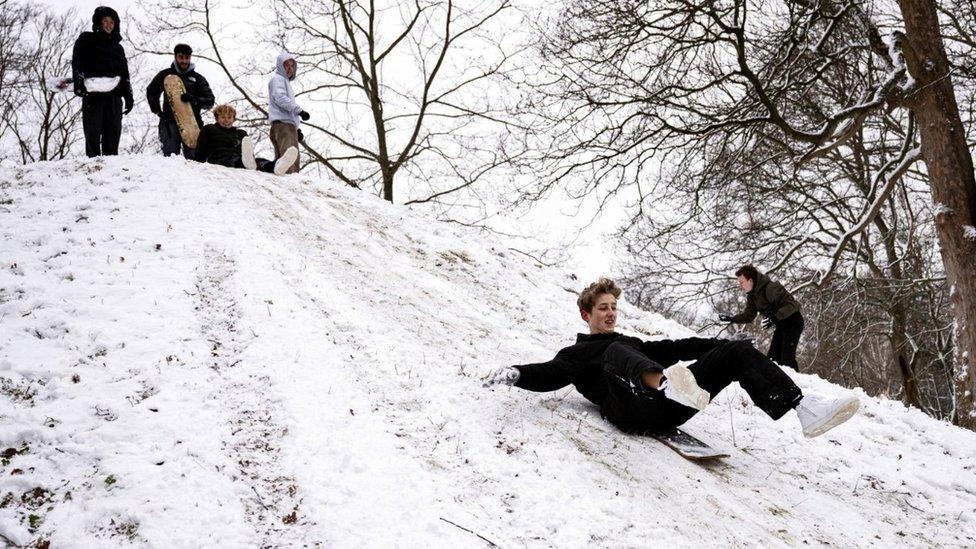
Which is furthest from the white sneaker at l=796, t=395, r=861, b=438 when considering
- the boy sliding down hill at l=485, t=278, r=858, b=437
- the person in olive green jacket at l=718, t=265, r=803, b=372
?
the person in olive green jacket at l=718, t=265, r=803, b=372

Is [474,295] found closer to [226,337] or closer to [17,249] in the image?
[226,337]

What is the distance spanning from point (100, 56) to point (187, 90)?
1.70m

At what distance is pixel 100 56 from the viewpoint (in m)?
8.30

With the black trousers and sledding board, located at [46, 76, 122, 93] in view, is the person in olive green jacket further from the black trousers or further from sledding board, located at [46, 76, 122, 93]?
sledding board, located at [46, 76, 122, 93]

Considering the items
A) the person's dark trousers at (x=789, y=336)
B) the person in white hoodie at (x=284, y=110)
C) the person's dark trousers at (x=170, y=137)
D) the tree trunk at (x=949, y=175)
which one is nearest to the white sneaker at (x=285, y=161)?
the person in white hoodie at (x=284, y=110)

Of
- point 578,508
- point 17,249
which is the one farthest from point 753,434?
point 17,249

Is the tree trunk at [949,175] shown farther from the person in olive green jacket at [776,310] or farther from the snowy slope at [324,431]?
the person in olive green jacket at [776,310]

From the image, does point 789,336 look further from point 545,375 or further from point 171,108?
point 171,108

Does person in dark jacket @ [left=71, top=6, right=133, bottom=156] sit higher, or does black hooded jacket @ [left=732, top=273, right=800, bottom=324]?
person in dark jacket @ [left=71, top=6, right=133, bottom=156]

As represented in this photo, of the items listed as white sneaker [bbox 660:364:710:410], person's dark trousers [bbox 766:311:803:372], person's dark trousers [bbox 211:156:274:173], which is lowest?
white sneaker [bbox 660:364:710:410]

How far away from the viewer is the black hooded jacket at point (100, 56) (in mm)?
8188

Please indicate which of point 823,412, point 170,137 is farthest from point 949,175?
point 170,137

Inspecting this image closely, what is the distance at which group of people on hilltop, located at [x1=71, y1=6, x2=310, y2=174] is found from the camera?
830 cm

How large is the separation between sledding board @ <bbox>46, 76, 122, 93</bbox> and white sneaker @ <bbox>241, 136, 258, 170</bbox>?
5.84 feet
